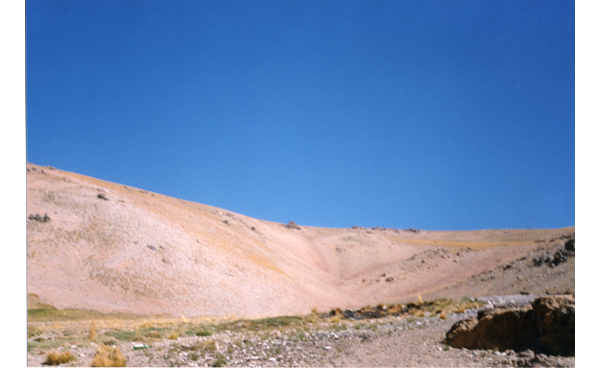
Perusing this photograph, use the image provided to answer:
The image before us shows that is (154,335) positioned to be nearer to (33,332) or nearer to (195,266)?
(33,332)

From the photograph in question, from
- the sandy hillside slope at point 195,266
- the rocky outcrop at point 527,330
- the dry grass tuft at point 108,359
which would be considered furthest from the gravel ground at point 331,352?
the sandy hillside slope at point 195,266

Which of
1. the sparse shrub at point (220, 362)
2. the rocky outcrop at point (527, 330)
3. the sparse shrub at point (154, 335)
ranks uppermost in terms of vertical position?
the rocky outcrop at point (527, 330)

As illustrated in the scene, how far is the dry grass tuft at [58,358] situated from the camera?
38.8ft

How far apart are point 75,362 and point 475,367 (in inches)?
355

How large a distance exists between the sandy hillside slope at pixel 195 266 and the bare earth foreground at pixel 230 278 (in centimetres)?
9

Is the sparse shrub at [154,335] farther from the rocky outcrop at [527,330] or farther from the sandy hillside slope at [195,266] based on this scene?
the sandy hillside slope at [195,266]

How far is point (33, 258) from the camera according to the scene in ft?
85.7

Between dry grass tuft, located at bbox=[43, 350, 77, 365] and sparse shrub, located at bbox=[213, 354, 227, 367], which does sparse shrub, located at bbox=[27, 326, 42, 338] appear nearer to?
dry grass tuft, located at bbox=[43, 350, 77, 365]

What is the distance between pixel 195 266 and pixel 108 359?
20.3 metres

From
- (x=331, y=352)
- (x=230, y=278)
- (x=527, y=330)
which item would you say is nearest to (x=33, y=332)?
(x=331, y=352)

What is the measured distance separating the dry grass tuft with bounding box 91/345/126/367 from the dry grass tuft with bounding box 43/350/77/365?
64 cm

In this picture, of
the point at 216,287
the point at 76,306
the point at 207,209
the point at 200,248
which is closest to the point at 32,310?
the point at 76,306

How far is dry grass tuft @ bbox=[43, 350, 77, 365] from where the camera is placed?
11.8 m

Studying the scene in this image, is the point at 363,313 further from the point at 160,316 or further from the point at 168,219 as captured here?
the point at 168,219
